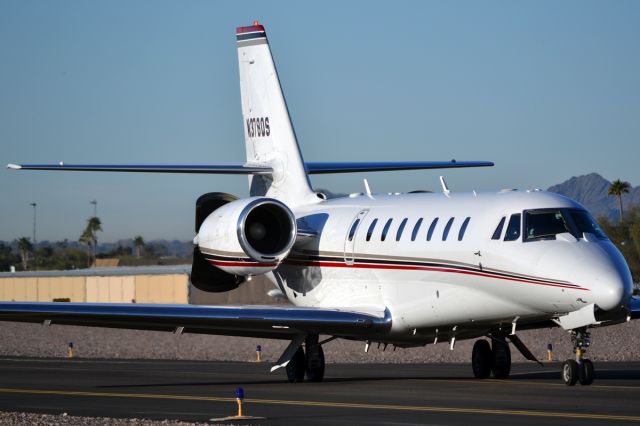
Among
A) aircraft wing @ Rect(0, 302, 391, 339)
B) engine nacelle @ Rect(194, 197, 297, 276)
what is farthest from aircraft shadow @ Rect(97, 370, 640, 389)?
engine nacelle @ Rect(194, 197, 297, 276)

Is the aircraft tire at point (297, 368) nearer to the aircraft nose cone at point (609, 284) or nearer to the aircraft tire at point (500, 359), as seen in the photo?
the aircraft tire at point (500, 359)

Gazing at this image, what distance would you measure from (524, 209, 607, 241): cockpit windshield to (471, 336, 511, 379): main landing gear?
3.61m

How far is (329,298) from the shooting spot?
2319 cm

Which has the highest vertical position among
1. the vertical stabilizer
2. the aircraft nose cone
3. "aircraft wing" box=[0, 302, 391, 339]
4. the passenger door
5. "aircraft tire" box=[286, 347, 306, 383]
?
the vertical stabilizer

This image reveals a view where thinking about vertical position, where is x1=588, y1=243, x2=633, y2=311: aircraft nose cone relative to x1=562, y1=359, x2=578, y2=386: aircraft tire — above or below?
above

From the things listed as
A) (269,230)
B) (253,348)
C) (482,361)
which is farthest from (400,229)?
(253,348)

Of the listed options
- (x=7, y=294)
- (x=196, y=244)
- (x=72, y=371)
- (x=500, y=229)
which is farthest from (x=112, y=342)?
(x=7, y=294)

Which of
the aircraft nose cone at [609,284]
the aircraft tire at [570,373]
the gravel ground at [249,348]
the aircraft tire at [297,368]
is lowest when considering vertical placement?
the gravel ground at [249,348]

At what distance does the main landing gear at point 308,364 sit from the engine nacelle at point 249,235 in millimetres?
1888

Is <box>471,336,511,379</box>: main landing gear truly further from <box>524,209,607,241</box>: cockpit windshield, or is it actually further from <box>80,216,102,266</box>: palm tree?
<box>80,216,102,266</box>: palm tree

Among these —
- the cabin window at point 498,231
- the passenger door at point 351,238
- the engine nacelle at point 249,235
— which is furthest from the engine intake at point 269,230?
the cabin window at point 498,231

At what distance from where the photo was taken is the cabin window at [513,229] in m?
19.0

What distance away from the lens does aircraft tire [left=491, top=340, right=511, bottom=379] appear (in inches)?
862

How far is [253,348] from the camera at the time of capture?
37.3 m
